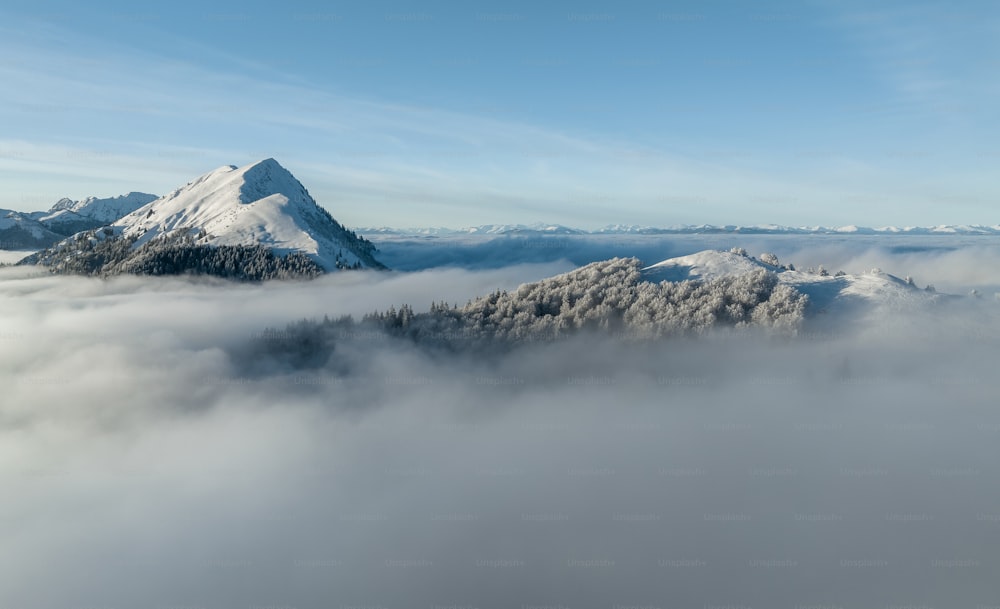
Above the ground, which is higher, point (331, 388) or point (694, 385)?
point (694, 385)

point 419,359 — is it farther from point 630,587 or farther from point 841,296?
point 841,296

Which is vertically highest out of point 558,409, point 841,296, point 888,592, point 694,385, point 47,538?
point 841,296

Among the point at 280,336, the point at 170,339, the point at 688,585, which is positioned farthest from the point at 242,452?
the point at 688,585

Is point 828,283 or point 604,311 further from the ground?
point 828,283

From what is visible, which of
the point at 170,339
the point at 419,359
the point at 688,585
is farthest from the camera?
the point at 170,339

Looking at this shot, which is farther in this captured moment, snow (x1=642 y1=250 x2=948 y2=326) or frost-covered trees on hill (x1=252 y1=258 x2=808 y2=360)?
frost-covered trees on hill (x1=252 y1=258 x2=808 y2=360)

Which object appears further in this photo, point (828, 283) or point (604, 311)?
point (604, 311)

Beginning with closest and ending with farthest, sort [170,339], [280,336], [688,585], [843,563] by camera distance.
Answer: [843,563] → [688,585] → [280,336] → [170,339]

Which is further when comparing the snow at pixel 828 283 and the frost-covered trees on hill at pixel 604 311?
the frost-covered trees on hill at pixel 604 311

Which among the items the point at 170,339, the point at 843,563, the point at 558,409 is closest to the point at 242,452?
the point at 558,409

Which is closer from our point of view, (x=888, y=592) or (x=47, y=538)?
(x=888, y=592)
